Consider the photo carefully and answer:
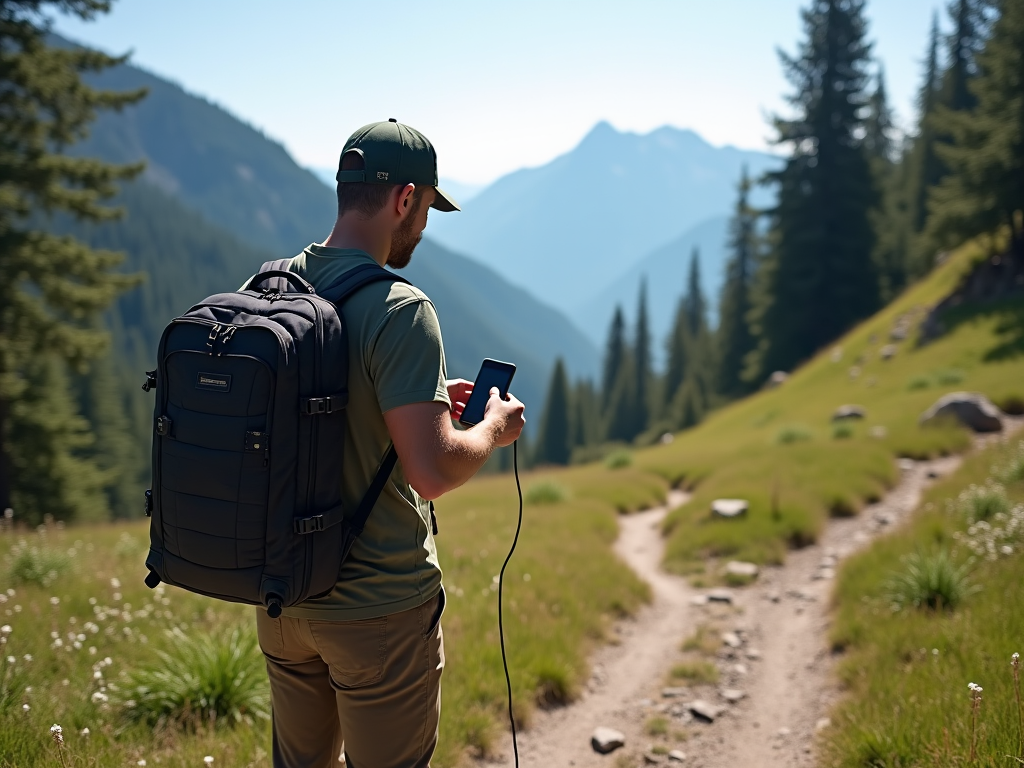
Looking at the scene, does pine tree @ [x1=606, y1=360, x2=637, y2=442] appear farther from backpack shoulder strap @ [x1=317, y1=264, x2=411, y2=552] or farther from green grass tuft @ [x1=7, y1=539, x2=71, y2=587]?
backpack shoulder strap @ [x1=317, y1=264, x2=411, y2=552]

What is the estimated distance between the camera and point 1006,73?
Result: 2600cm

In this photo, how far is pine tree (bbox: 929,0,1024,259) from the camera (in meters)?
25.4

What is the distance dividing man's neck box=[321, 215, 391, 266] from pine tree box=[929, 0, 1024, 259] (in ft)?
97.6

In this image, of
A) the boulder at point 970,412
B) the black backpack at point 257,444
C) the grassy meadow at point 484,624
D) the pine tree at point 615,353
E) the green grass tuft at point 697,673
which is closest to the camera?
the black backpack at point 257,444

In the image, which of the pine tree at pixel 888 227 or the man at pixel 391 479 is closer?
the man at pixel 391 479

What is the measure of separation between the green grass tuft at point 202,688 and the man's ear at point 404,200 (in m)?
3.50

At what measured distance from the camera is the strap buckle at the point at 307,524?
2.38 meters

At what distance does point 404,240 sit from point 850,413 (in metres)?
20.5

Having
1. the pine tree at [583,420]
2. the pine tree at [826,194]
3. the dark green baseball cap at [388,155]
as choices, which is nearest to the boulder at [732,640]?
the dark green baseball cap at [388,155]

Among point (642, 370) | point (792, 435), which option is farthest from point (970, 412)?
point (642, 370)

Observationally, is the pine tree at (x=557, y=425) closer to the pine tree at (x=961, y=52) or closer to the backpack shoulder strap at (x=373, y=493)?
the pine tree at (x=961, y=52)

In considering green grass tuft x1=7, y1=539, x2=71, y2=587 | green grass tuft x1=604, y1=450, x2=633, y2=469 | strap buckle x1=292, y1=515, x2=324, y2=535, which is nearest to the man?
strap buckle x1=292, y1=515, x2=324, y2=535

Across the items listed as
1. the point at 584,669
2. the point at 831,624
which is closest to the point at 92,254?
the point at 584,669

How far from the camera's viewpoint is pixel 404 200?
107 inches
